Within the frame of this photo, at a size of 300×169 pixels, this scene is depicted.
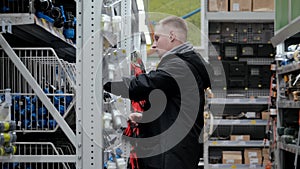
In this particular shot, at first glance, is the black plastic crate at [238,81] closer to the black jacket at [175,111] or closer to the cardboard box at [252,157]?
the cardboard box at [252,157]

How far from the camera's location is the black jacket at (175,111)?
260cm

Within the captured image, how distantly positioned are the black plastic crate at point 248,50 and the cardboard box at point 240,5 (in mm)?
502

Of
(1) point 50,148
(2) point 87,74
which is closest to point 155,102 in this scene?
(2) point 87,74

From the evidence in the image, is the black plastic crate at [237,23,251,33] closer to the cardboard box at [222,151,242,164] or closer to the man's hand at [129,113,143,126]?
the cardboard box at [222,151,242,164]

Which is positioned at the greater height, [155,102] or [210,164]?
[155,102]

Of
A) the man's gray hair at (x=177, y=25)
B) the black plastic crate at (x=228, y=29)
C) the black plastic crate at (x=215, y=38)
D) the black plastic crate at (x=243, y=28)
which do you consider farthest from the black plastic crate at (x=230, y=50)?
the man's gray hair at (x=177, y=25)

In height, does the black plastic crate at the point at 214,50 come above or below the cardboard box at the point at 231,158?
above

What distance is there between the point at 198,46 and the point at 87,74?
4849 millimetres

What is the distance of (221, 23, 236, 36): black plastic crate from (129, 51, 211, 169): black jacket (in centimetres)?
441

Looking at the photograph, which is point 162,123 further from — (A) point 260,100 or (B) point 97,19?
(A) point 260,100

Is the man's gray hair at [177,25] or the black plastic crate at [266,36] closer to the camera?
the man's gray hair at [177,25]

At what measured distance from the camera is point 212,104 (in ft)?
23.0

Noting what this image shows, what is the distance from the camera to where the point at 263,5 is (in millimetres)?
6832

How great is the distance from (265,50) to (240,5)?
0.70 meters
